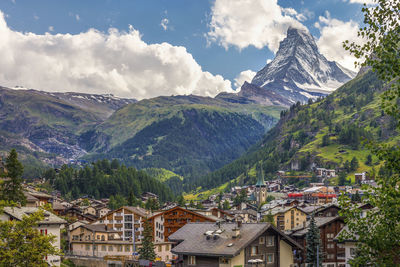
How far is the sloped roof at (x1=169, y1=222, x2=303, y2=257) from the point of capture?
65.0 m

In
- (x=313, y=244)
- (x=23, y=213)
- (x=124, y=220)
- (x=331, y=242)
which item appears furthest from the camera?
(x=124, y=220)

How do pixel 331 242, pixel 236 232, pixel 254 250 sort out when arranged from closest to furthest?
pixel 236 232, pixel 254 250, pixel 331 242

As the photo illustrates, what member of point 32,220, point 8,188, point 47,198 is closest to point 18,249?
point 32,220

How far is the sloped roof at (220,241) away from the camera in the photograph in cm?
6500

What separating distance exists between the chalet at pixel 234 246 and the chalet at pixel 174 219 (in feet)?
211

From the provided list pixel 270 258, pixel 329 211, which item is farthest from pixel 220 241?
pixel 329 211

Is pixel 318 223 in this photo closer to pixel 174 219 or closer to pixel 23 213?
pixel 174 219

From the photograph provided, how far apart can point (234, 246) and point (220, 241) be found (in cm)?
281

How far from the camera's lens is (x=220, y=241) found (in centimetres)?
6750

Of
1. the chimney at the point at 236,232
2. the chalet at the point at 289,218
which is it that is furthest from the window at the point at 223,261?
the chalet at the point at 289,218

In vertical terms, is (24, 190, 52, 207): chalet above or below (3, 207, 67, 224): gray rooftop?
above

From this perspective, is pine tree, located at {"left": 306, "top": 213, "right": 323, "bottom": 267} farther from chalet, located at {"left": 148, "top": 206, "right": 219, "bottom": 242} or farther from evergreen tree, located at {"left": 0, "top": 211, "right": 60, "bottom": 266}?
chalet, located at {"left": 148, "top": 206, "right": 219, "bottom": 242}

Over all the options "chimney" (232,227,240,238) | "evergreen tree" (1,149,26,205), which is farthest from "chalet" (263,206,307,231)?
"chimney" (232,227,240,238)

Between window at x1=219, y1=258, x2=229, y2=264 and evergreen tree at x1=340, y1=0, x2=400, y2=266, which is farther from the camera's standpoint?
window at x1=219, y1=258, x2=229, y2=264
